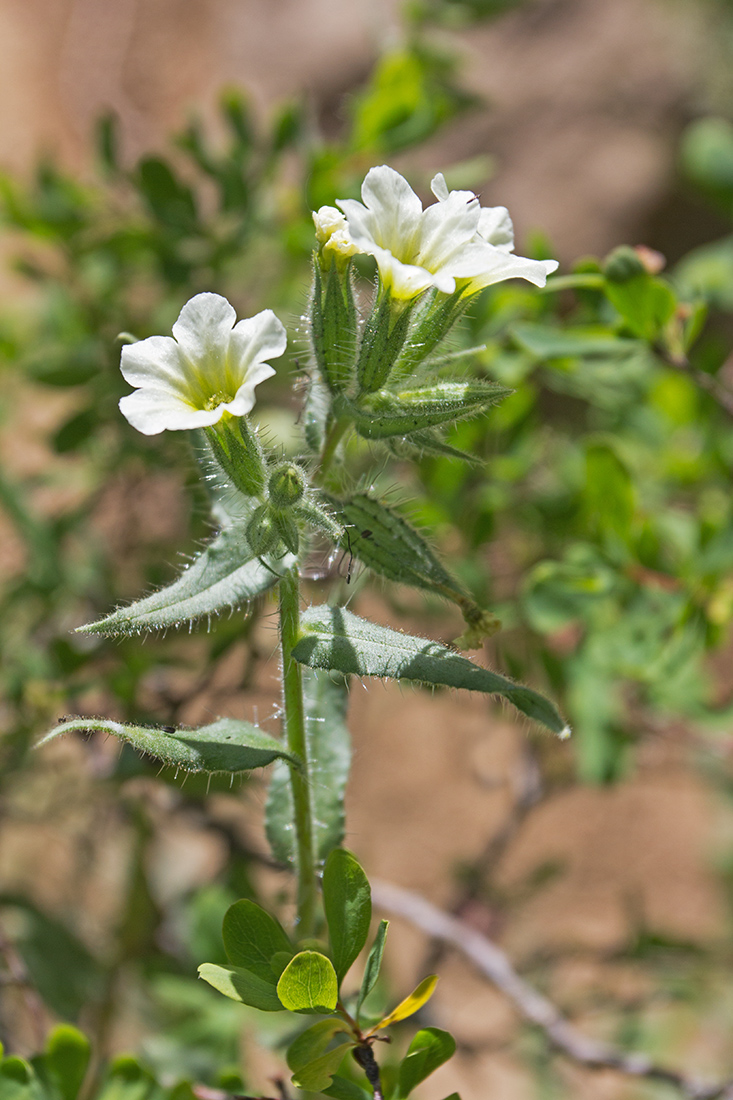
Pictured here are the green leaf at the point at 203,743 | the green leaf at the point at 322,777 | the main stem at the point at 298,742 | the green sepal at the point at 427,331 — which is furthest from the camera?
the green leaf at the point at 322,777

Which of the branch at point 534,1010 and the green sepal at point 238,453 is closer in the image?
the green sepal at point 238,453

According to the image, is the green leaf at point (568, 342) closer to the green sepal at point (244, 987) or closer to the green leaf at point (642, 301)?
the green leaf at point (642, 301)

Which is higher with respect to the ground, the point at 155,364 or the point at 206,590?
the point at 155,364

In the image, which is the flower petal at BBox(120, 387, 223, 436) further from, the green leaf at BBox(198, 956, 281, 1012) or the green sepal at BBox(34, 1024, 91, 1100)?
the green sepal at BBox(34, 1024, 91, 1100)

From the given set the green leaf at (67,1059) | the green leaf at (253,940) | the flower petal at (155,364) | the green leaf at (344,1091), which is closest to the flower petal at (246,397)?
the flower petal at (155,364)

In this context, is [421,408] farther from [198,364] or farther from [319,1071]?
[319,1071]

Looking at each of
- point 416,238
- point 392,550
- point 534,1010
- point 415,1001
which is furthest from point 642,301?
point 534,1010

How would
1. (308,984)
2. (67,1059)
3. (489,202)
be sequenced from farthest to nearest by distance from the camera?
(489,202) < (67,1059) < (308,984)
